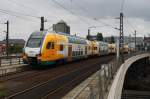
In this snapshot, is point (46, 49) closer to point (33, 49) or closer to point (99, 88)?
point (33, 49)

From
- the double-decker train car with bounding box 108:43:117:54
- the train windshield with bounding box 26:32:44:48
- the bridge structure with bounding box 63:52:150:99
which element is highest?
the train windshield with bounding box 26:32:44:48

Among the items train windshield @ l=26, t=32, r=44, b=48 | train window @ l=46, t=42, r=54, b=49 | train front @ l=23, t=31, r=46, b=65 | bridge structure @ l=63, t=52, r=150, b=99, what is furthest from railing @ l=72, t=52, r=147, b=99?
train window @ l=46, t=42, r=54, b=49

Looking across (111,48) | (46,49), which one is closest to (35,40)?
(46,49)

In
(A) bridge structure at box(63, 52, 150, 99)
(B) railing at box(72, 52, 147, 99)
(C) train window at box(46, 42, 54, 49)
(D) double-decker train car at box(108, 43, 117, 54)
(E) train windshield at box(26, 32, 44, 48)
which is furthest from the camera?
(D) double-decker train car at box(108, 43, 117, 54)

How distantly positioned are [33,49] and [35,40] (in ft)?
3.29

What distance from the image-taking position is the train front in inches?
1297

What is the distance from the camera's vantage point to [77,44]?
47750 mm

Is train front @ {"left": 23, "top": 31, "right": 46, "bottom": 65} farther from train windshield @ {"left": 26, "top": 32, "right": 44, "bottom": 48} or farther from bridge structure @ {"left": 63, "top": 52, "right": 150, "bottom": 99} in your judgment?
bridge structure @ {"left": 63, "top": 52, "right": 150, "bottom": 99}

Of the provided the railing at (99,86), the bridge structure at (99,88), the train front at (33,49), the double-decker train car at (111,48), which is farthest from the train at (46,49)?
the double-decker train car at (111,48)

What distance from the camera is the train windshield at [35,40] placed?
110 feet

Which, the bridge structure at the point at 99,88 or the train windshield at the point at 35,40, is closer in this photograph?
the bridge structure at the point at 99,88

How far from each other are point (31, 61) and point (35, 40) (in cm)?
187

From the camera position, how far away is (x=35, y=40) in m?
33.9

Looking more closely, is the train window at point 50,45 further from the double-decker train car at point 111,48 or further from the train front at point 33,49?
the double-decker train car at point 111,48
